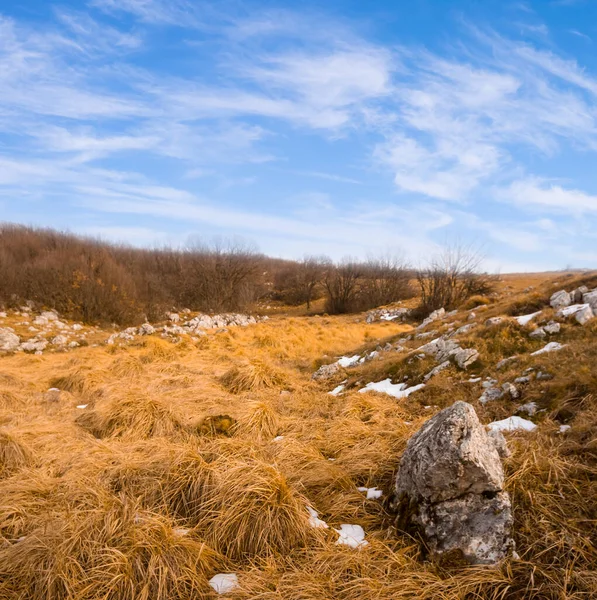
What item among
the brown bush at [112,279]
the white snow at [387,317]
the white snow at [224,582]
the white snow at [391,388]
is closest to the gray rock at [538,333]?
the white snow at [391,388]

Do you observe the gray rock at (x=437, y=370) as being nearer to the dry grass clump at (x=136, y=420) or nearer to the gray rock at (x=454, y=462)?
the gray rock at (x=454, y=462)

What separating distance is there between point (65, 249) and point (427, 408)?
77.1 ft

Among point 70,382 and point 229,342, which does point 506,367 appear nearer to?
point 70,382

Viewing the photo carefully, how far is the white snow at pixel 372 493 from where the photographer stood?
9.74 feet

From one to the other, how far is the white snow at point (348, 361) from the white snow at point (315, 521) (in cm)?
595

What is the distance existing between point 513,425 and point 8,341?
1413cm

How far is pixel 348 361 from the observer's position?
9.35 metres

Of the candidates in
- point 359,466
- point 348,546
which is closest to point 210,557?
point 348,546

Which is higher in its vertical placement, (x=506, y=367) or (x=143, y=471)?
(x=506, y=367)

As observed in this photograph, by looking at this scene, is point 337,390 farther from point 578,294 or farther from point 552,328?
point 578,294

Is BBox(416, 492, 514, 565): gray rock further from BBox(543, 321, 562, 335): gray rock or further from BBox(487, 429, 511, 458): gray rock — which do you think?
BBox(543, 321, 562, 335): gray rock

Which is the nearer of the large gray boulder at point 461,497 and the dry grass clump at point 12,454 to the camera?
the large gray boulder at point 461,497

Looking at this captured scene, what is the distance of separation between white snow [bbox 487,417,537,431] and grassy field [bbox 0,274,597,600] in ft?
0.52

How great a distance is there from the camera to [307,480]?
317 cm
